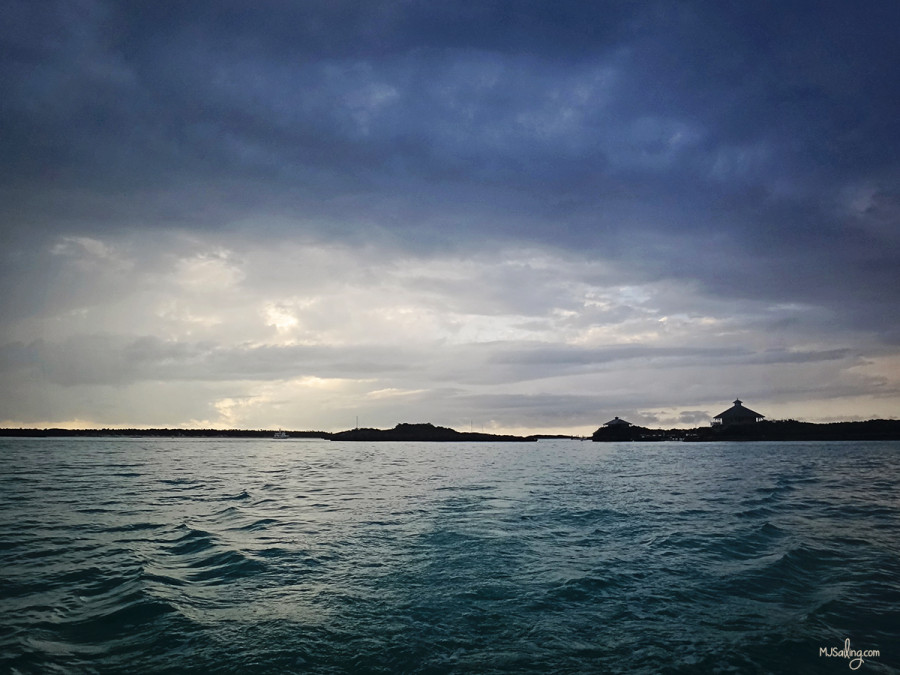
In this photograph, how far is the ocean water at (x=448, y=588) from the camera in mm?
7824

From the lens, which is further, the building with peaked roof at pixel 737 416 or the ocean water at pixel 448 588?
the building with peaked roof at pixel 737 416

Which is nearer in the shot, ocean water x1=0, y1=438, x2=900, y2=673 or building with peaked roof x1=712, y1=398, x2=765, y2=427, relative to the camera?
ocean water x1=0, y1=438, x2=900, y2=673

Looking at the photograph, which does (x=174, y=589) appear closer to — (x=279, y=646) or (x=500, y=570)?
(x=279, y=646)

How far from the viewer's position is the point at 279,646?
26.2ft

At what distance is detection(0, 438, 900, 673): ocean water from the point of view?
782cm

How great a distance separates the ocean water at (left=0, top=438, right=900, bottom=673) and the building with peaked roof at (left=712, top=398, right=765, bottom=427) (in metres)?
151

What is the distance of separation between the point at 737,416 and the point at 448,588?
174 meters

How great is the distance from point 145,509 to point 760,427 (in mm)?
172586

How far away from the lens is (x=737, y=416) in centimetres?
15500

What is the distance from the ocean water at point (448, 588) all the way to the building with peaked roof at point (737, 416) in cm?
15141

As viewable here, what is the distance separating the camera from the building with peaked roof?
152500 mm

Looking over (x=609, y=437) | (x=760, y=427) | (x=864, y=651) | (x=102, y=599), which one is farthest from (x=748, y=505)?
(x=609, y=437)

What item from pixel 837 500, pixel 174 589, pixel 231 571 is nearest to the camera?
pixel 174 589

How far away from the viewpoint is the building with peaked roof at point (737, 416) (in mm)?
152500
